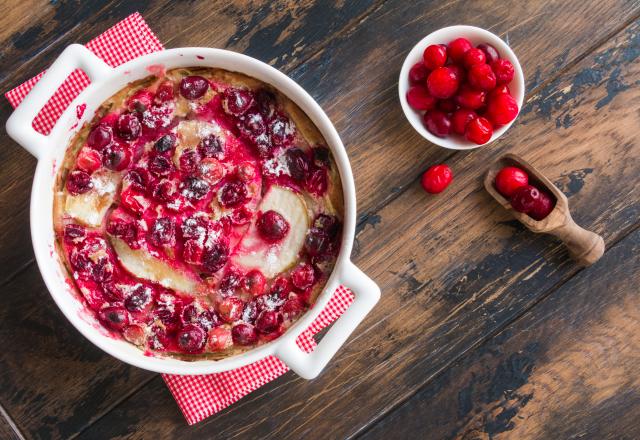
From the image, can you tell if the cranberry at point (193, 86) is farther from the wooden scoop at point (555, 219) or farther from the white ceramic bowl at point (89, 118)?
the wooden scoop at point (555, 219)

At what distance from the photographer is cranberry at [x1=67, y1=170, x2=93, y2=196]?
1.54 metres

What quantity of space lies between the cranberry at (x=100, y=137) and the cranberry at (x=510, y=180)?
3.39 feet

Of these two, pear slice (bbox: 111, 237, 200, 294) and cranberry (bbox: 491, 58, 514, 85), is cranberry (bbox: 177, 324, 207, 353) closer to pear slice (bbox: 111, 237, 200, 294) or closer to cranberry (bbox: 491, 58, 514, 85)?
pear slice (bbox: 111, 237, 200, 294)

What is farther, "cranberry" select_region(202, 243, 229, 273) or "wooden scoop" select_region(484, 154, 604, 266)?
"wooden scoop" select_region(484, 154, 604, 266)

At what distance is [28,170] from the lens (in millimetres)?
1718

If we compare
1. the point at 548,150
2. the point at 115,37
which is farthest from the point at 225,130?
the point at 548,150

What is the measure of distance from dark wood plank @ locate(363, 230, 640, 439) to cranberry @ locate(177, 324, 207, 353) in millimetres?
604

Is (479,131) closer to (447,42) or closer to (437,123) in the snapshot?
(437,123)

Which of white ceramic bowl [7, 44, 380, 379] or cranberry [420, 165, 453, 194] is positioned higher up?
white ceramic bowl [7, 44, 380, 379]

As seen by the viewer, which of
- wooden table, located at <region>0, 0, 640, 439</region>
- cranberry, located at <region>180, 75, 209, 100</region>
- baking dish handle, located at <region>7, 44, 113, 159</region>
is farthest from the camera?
wooden table, located at <region>0, 0, 640, 439</region>

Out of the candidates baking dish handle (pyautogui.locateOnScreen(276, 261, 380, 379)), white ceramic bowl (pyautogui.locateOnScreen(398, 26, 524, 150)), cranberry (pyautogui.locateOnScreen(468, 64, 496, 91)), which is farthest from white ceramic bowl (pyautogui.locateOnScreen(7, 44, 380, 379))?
cranberry (pyautogui.locateOnScreen(468, 64, 496, 91))

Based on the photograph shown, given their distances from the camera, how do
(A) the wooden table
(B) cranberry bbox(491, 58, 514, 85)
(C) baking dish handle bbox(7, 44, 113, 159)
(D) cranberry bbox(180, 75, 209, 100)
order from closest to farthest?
(C) baking dish handle bbox(7, 44, 113, 159) → (D) cranberry bbox(180, 75, 209, 100) → (B) cranberry bbox(491, 58, 514, 85) → (A) the wooden table

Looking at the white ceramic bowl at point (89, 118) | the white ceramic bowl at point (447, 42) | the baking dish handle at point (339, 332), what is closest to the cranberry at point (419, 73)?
the white ceramic bowl at point (447, 42)

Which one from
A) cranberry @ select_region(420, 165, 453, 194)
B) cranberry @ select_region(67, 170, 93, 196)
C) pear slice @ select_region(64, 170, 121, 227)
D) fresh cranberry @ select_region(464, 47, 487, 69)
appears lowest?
cranberry @ select_region(420, 165, 453, 194)
